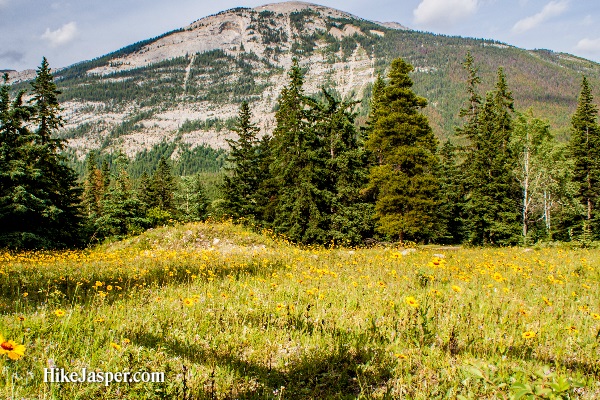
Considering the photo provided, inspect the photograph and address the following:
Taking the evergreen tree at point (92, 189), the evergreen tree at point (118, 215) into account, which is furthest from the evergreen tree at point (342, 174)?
the evergreen tree at point (92, 189)

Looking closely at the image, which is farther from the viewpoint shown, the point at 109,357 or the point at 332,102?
the point at 332,102

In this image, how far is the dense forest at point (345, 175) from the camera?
21.7 m

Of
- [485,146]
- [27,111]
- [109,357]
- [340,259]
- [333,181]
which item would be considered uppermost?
[27,111]

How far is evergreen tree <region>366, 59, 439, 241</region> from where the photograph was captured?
854 inches

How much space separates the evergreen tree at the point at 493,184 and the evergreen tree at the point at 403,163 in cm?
1036

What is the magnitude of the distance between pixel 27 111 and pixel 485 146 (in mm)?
36209

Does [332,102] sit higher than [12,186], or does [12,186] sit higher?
[332,102]

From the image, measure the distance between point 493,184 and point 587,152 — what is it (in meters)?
14.9

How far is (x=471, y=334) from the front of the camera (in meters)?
3.69

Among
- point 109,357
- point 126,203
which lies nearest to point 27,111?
point 126,203

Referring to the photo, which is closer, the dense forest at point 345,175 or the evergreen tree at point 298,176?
the dense forest at point 345,175

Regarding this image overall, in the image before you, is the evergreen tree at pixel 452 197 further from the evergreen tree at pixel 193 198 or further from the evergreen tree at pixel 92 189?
the evergreen tree at pixel 92 189

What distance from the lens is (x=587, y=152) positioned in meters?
34.8

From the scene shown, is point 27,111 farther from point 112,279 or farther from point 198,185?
point 198,185
